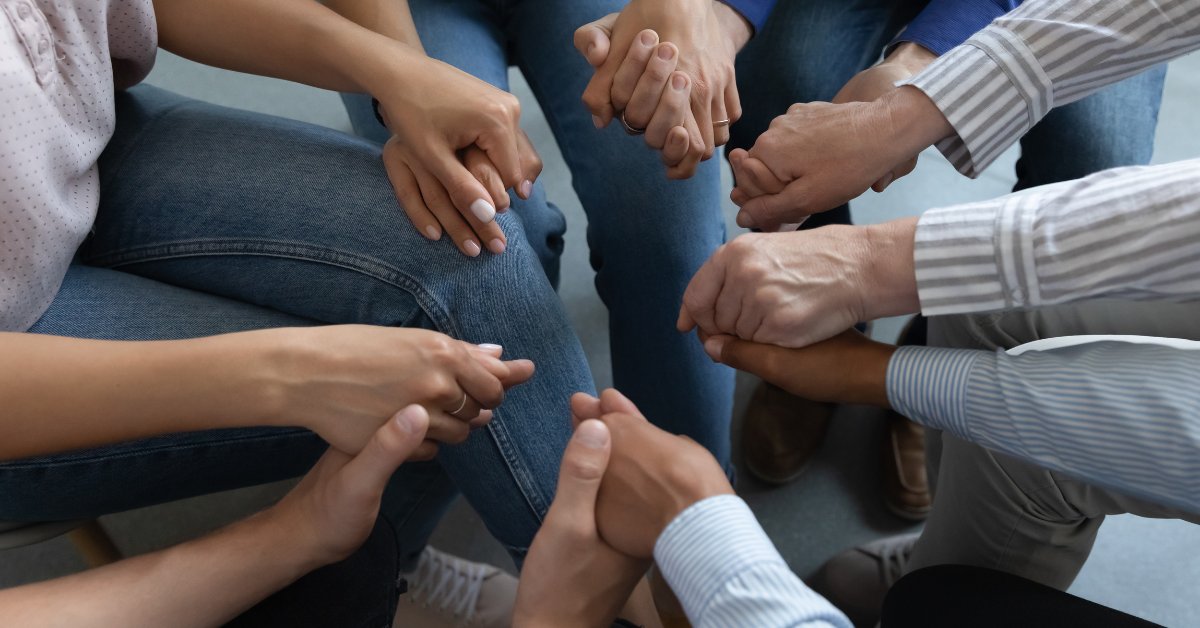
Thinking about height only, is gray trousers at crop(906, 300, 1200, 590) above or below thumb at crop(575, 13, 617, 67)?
below

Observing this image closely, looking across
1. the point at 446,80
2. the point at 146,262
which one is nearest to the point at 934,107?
the point at 446,80

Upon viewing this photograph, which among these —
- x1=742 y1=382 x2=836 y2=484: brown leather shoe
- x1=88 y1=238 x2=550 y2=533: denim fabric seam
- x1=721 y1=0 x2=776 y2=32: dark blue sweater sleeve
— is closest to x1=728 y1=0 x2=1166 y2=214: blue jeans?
x1=721 y1=0 x2=776 y2=32: dark blue sweater sleeve

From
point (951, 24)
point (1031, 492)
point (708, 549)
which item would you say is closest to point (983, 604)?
point (1031, 492)

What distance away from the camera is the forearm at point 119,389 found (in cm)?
66

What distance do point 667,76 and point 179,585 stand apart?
647mm

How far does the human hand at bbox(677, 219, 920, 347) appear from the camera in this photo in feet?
2.52

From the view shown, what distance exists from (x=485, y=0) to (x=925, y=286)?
0.67 metres

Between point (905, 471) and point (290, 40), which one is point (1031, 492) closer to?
point (905, 471)

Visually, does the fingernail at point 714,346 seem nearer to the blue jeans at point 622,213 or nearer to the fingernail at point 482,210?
the blue jeans at point 622,213

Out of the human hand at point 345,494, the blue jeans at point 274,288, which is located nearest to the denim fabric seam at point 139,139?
the blue jeans at point 274,288

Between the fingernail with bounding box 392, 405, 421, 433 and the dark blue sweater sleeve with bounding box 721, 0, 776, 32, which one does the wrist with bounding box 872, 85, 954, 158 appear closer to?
the dark blue sweater sleeve with bounding box 721, 0, 776, 32

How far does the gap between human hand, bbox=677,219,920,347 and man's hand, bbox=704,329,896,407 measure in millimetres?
23

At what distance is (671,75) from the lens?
2.89 ft

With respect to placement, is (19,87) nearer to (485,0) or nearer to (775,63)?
(485,0)
